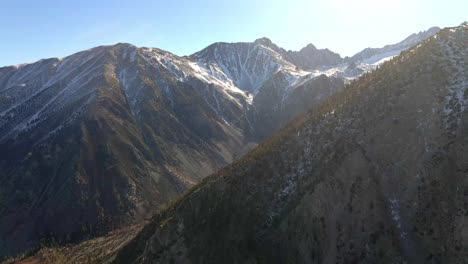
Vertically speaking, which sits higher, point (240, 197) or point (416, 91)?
point (416, 91)

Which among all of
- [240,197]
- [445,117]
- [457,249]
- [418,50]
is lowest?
[457,249]

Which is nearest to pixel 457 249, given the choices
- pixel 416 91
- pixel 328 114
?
pixel 416 91

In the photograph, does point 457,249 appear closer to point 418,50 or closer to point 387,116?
point 387,116

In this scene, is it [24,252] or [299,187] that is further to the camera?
[24,252]

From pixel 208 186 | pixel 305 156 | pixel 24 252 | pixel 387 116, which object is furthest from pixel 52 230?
pixel 387 116

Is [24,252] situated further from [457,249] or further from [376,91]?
[457,249]

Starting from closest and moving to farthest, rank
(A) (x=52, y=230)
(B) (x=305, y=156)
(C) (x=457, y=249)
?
(C) (x=457, y=249) → (B) (x=305, y=156) → (A) (x=52, y=230)

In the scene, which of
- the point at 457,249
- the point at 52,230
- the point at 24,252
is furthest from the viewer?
the point at 52,230
